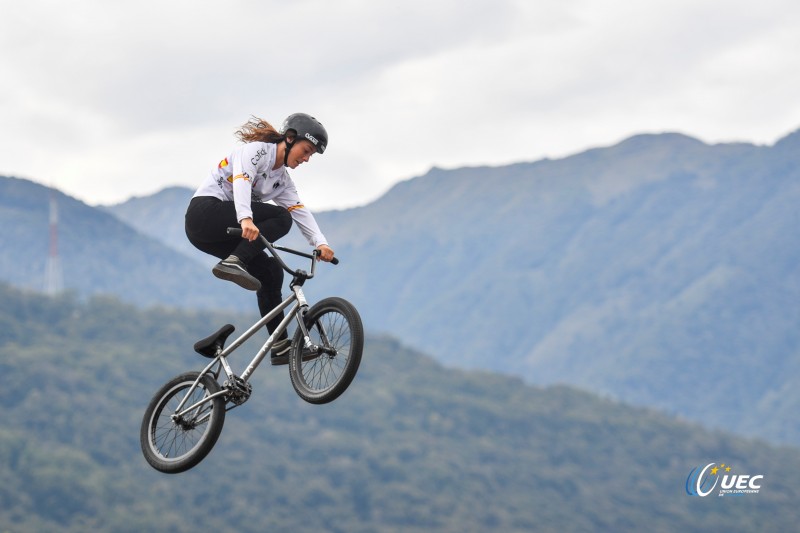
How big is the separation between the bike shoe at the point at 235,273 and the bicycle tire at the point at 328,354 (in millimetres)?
737

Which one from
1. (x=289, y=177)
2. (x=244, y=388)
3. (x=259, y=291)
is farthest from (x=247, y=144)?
(x=244, y=388)

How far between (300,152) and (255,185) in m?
0.75

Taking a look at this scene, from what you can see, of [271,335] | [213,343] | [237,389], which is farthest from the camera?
[213,343]

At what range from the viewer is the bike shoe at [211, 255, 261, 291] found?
13242mm

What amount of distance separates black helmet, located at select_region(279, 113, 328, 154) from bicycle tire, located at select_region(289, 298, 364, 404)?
1.74 m

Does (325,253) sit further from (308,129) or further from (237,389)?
(237,389)

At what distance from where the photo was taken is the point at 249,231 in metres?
12.6

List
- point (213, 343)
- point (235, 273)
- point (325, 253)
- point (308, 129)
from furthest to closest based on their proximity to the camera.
Result: point (213, 343) → point (325, 253) → point (235, 273) → point (308, 129)

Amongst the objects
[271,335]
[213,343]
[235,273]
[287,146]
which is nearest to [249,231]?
[235,273]

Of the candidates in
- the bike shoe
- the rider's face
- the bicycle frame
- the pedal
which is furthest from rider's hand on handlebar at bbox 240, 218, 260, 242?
the pedal

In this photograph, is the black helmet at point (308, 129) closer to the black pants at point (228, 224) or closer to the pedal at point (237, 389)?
the black pants at point (228, 224)

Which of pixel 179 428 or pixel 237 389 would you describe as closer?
pixel 237 389

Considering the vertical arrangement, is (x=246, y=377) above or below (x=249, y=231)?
below

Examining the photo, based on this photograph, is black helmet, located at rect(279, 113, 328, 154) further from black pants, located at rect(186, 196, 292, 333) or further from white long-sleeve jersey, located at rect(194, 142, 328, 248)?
black pants, located at rect(186, 196, 292, 333)
